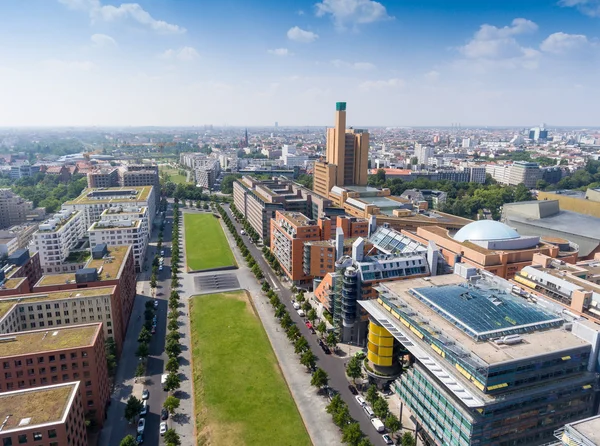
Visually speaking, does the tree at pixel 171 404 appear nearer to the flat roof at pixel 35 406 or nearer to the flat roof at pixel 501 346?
the flat roof at pixel 35 406

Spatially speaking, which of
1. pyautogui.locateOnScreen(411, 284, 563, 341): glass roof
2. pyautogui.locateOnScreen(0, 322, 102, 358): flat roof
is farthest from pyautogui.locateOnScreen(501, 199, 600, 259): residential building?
pyautogui.locateOnScreen(0, 322, 102, 358): flat roof

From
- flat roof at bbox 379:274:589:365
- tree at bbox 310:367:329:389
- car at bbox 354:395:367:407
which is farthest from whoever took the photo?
tree at bbox 310:367:329:389

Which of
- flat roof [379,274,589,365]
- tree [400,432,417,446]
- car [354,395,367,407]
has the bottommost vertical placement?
car [354,395,367,407]

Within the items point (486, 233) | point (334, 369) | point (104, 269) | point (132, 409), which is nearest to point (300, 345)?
point (334, 369)

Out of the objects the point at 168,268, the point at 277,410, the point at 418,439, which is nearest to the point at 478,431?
the point at 418,439

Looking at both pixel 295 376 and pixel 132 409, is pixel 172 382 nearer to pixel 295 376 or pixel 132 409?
pixel 132 409

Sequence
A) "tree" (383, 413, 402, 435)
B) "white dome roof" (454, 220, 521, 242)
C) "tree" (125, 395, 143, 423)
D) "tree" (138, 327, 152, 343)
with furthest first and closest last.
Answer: "white dome roof" (454, 220, 521, 242) < "tree" (138, 327, 152, 343) < "tree" (125, 395, 143, 423) < "tree" (383, 413, 402, 435)

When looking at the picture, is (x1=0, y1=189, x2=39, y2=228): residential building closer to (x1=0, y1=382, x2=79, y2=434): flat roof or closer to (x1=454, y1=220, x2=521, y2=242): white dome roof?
(x1=0, y1=382, x2=79, y2=434): flat roof

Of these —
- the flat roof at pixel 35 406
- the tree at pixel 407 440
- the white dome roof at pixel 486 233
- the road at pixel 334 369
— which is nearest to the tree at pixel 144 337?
the flat roof at pixel 35 406
